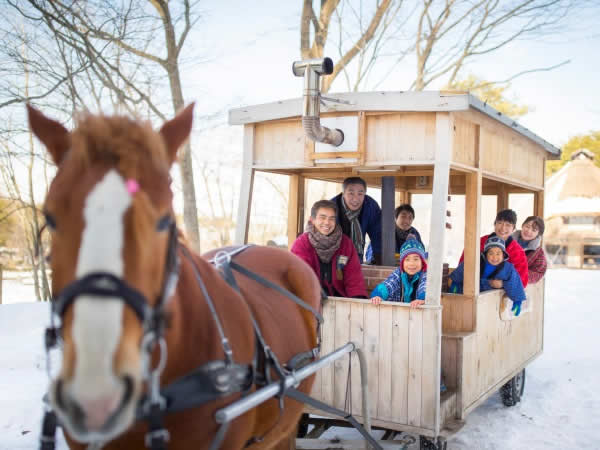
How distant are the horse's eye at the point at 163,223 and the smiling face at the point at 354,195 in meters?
3.71

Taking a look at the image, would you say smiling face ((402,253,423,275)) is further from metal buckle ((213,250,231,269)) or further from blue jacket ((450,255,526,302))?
metal buckle ((213,250,231,269))

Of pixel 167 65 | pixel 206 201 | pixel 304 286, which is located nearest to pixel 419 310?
pixel 304 286

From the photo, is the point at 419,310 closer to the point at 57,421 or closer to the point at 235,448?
the point at 235,448

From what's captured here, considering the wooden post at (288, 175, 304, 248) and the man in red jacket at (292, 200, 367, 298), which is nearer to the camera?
the man in red jacket at (292, 200, 367, 298)

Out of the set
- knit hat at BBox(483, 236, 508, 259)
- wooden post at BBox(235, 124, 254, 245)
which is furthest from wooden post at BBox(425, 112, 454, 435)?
wooden post at BBox(235, 124, 254, 245)

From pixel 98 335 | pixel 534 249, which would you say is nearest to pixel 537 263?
pixel 534 249

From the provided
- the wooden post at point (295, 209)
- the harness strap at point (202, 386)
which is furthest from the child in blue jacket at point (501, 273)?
the harness strap at point (202, 386)

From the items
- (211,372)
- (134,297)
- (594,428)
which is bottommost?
(594,428)

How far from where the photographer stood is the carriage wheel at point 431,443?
3.55m

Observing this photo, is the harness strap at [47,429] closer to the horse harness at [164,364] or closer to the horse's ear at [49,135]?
the horse harness at [164,364]

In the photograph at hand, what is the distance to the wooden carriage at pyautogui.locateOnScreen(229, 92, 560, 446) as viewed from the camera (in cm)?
358

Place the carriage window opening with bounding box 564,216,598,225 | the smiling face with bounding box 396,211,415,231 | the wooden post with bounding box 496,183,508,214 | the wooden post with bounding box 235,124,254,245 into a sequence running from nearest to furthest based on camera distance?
the wooden post with bounding box 235,124,254,245 < the smiling face with bounding box 396,211,415,231 < the wooden post with bounding box 496,183,508,214 < the carriage window opening with bounding box 564,216,598,225

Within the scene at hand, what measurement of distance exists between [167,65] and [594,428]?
28.6 feet

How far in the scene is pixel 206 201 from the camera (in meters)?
19.0
